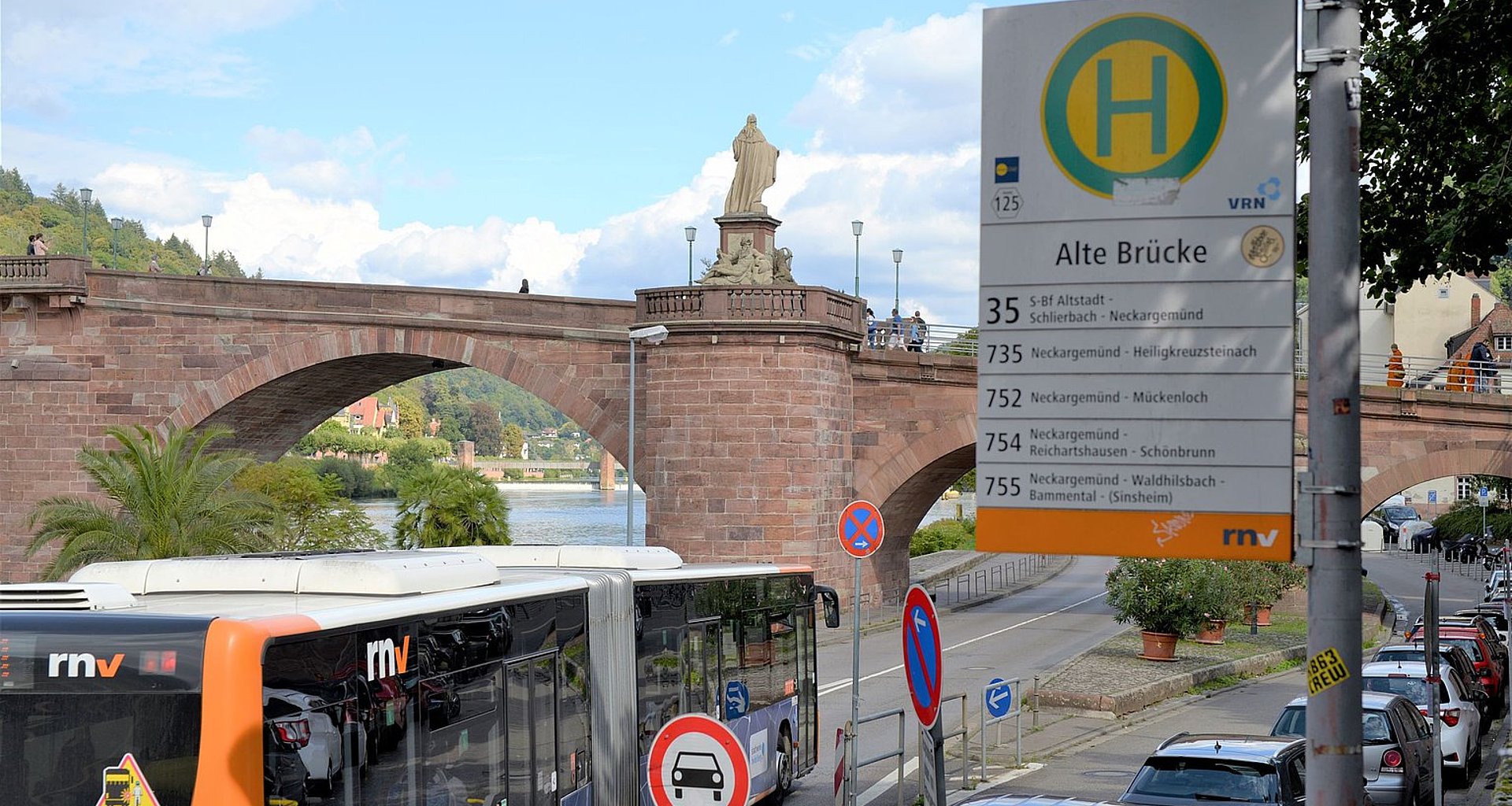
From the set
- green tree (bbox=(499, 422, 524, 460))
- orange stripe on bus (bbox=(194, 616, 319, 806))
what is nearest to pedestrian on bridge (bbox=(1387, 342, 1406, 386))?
orange stripe on bus (bbox=(194, 616, 319, 806))

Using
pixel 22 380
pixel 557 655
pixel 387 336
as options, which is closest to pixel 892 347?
pixel 387 336

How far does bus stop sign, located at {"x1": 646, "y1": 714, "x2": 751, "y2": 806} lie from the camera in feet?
23.5

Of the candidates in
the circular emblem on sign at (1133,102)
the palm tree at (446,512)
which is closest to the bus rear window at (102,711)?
the circular emblem on sign at (1133,102)

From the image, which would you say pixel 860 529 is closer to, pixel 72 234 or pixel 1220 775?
pixel 1220 775

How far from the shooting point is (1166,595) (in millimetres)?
23922

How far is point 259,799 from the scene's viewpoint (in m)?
6.39

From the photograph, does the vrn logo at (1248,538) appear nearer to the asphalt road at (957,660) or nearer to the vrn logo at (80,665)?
the vrn logo at (80,665)

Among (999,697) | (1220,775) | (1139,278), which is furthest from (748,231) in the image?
(1139,278)

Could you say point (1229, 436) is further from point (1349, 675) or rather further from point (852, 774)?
point (852, 774)

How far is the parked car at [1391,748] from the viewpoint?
42.0 feet

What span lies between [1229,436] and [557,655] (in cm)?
622

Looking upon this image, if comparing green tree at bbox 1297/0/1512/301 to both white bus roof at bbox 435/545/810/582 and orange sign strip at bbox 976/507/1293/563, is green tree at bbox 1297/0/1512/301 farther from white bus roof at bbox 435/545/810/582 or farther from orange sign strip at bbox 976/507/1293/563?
orange sign strip at bbox 976/507/1293/563

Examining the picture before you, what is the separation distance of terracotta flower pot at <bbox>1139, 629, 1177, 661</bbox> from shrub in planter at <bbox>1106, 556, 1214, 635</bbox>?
75 millimetres

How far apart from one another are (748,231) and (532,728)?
960 inches
